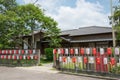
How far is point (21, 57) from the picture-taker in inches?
848

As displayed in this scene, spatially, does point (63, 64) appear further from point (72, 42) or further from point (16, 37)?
point (72, 42)

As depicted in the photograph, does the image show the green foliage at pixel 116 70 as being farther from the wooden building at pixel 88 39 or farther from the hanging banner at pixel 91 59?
the wooden building at pixel 88 39

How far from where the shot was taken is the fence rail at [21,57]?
835 inches

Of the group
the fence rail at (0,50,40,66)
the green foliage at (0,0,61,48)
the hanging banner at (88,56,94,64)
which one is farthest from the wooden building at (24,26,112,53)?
the hanging banner at (88,56,94,64)

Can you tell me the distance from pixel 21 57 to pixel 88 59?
9.01 meters

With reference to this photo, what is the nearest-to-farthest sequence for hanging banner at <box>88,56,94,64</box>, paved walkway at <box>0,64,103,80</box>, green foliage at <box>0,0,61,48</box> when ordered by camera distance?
Answer: paved walkway at <box>0,64,103,80</box>, hanging banner at <box>88,56,94,64</box>, green foliage at <box>0,0,61,48</box>

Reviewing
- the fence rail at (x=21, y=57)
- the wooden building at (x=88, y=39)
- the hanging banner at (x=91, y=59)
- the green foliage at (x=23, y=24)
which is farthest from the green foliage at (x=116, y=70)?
the wooden building at (x=88, y=39)

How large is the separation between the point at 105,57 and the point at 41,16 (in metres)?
12.9

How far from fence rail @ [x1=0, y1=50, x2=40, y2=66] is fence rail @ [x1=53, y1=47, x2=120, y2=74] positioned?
4112 mm

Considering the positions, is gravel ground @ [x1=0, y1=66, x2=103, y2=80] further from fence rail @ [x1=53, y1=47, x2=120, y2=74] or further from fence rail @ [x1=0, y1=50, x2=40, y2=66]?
fence rail @ [x1=0, y1=50, x2=40, y2=66]

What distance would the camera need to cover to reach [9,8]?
97.3 feet

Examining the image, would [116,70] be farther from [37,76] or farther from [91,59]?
[37,76]

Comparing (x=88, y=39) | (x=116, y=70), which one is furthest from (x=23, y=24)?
(x=116, y=70)

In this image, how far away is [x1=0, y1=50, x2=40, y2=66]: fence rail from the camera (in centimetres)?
2122
